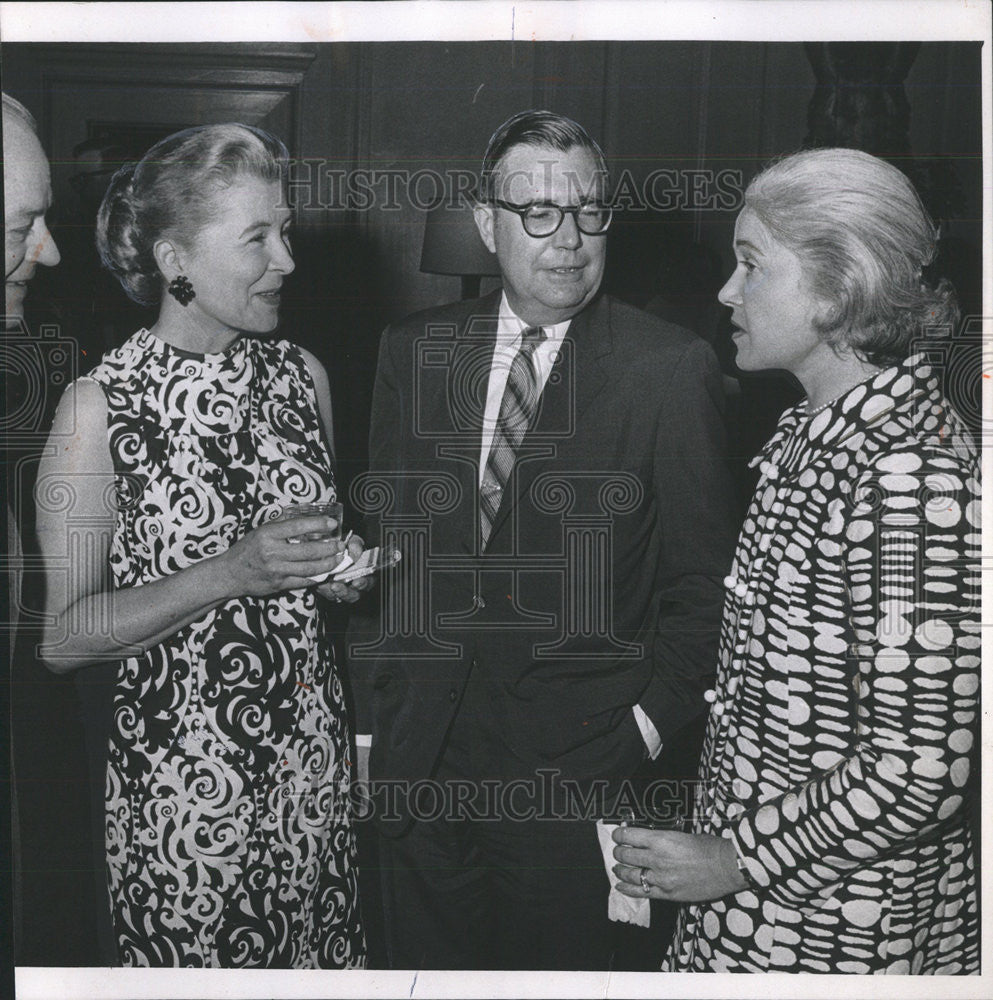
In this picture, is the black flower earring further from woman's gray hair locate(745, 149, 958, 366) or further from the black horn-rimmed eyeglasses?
woman's gray hair locate(745, 149, 958, 366)

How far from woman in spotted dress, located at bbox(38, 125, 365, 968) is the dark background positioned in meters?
0.04

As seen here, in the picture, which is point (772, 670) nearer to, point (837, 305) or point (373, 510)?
point (837, 305)

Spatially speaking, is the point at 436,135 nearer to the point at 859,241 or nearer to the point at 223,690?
the point at 859,241

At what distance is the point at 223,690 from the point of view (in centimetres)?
173

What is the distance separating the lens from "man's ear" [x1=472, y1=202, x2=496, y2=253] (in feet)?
5.61

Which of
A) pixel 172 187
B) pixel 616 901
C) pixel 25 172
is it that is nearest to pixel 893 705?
pixel 616 901

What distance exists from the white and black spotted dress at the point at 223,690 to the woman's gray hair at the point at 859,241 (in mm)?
777

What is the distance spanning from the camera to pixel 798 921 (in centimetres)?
166

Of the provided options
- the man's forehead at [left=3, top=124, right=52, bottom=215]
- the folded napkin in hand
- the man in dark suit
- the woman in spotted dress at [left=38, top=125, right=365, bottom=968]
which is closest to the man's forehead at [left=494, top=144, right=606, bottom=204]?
the man in dark suit

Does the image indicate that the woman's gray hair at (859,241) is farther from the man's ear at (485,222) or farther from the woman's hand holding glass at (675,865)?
the woman's hand holding glass at (675,865)

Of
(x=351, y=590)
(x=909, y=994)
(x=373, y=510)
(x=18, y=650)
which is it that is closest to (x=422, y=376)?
(x=373, y=510)

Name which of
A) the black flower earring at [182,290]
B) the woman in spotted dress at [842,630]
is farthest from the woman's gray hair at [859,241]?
the black flower earring at [182,290]

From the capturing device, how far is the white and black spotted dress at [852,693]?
1555 millimetres

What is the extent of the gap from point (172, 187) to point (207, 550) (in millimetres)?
567
